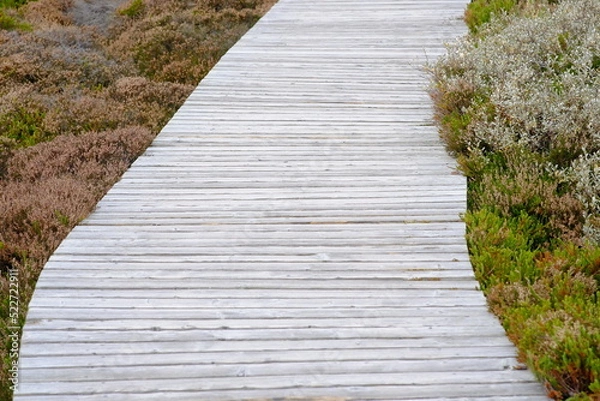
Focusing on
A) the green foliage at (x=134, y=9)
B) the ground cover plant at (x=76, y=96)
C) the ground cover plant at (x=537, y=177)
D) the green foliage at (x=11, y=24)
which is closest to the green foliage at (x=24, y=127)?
the ground cover plant at (x=76, y=96)

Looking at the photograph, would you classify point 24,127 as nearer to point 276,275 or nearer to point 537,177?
point 276,275

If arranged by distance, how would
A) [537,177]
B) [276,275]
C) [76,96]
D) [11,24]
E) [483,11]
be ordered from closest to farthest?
[276,275] < [537,177] < [76,96] < [483,11] < [11,24]

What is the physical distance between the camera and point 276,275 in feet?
17.4

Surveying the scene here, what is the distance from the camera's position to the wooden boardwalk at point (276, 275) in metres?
4.22

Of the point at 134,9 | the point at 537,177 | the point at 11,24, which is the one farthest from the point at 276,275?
the point at 134,9

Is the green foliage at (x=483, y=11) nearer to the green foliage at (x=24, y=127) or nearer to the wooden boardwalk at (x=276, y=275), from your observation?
the wooden boardwalk at (x=276, y=275)

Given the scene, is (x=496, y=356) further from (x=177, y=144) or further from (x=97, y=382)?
(x=177, y=144)

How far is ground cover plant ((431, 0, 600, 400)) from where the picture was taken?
422cm

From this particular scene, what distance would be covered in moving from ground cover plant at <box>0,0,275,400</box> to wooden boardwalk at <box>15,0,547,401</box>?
26 cm

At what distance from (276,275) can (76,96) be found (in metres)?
6.22

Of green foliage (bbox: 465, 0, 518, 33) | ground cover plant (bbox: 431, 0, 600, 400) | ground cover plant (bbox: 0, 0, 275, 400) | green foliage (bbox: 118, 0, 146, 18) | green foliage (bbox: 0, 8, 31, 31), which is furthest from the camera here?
green foliage (bbox: 118, 0, 146, 18)

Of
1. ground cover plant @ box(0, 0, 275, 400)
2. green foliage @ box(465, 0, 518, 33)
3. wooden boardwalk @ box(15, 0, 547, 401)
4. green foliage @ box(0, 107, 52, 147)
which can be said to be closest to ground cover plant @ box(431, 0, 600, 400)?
wooden boardwalk @ box(15, 0, 547, 401)

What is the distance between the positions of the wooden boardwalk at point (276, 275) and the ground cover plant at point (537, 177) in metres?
0.20

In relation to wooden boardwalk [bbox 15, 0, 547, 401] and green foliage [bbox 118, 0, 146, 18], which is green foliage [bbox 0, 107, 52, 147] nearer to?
wooden boardwalk [bbox 15, 0, 547, 401]
